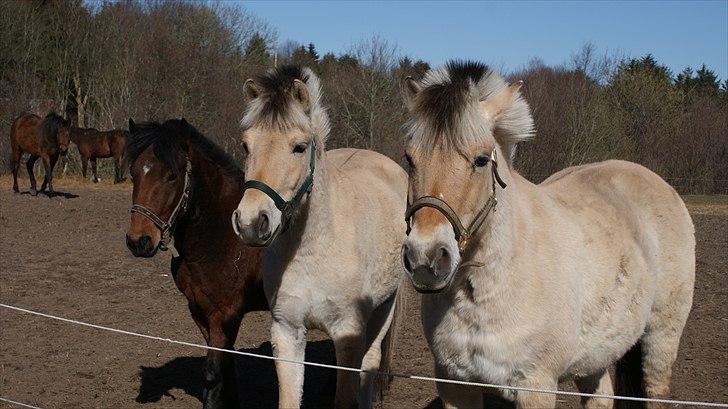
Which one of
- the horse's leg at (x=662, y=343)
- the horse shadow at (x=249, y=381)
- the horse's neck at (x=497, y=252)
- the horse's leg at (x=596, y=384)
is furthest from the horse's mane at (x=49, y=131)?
the horse's neck at (x=497, y=252)

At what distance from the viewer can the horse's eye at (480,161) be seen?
117 inches

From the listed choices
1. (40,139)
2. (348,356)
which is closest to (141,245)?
(348,356)

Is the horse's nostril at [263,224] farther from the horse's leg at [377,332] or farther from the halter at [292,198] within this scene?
the horse's leg at [377,332]

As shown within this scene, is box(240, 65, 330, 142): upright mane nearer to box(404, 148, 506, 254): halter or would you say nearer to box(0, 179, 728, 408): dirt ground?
box(404, 148, 506, 254): halter

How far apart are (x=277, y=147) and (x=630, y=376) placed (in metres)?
2.40

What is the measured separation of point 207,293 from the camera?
5172mm

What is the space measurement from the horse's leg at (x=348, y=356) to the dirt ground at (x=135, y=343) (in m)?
1.24

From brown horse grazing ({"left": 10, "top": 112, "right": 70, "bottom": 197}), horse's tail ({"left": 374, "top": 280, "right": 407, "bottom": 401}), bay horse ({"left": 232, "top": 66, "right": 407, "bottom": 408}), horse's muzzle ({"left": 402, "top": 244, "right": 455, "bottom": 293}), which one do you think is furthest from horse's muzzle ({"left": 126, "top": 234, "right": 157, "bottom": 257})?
brown horse grazing ({"left": 10, "top": 112, "right": 70, "bottom": 197})

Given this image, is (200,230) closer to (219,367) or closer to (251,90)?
(219,367)

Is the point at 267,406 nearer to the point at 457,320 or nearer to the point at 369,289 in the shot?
the point at 369,289

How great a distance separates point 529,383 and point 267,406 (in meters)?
3.16

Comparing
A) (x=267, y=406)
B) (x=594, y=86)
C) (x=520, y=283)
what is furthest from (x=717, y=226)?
(x=520, y=283)

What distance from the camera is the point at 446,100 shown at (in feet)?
9.76

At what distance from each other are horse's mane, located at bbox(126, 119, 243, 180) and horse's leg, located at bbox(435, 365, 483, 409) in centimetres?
253
